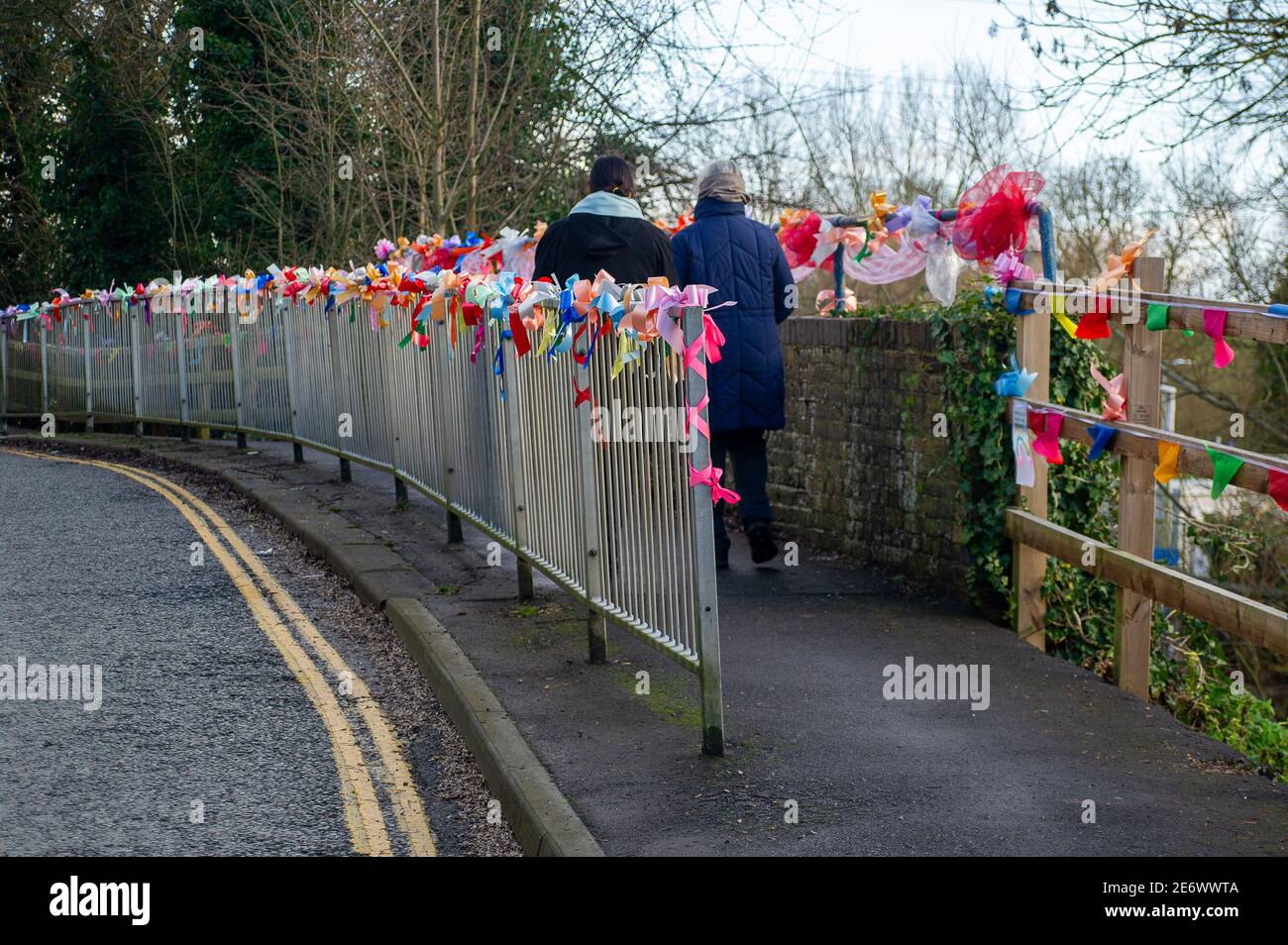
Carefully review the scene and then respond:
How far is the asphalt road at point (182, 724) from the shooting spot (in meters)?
5.28

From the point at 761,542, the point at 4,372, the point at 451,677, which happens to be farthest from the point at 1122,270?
the point at 4,372

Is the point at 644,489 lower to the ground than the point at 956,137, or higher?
lower

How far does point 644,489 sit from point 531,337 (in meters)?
1.73

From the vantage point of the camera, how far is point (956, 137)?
1030 inches

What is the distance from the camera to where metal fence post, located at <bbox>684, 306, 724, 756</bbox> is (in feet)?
17.5

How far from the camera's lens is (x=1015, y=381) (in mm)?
7773

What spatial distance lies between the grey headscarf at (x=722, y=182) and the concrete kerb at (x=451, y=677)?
2819 millimetres

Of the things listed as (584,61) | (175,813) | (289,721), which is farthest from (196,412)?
(175,813)

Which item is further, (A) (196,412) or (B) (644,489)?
(A) (196,412)

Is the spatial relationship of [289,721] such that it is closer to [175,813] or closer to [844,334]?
[175,813]

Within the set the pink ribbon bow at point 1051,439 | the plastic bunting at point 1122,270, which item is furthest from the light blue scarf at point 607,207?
the plastic bunting at point 1122,270

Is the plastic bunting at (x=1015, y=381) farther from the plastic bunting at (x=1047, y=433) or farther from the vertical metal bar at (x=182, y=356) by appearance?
the vertical metal bar at (x=182, y=356)

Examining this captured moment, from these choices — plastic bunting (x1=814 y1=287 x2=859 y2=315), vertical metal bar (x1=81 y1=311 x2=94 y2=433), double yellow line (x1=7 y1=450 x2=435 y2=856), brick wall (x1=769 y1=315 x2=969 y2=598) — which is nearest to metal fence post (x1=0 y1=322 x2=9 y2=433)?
vertical metal bar (x1=81 y1=311 x2=94 y2=433)

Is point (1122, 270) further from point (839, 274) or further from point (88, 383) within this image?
point (88, 383)
